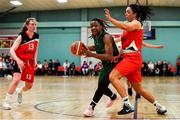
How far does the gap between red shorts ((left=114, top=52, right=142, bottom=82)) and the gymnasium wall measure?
24694 millimetres

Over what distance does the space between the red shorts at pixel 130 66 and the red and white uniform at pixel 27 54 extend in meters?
1.93

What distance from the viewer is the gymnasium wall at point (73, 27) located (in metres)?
30.7

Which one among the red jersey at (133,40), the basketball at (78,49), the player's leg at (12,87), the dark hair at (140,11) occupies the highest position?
the dark hair at (140,11)

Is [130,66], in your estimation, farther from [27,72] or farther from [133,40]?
[27,72]

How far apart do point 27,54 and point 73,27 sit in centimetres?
2507

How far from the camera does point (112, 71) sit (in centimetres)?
611

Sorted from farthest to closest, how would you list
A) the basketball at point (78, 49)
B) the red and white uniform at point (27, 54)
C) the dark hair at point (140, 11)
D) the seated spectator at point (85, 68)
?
the seated spectator at point (85, 68) < the red and white uniform at point (27, 54) < the dark hair at point (140, 11) < the basketball at point (78, 49)

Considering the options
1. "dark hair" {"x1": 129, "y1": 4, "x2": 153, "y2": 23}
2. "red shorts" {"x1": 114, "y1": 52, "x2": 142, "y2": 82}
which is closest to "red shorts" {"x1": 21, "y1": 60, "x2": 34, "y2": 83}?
"red shorts" {"x1": 114, "y1": 52, "x2": 142, "y2": 82}

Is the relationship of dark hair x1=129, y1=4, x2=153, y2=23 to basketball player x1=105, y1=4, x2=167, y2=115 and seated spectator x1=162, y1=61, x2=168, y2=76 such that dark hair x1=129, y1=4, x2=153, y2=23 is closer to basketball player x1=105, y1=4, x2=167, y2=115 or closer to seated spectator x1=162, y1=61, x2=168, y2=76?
basketball player x1=105, y1=4, x2=167, y2=115

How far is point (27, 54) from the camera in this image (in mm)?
7148

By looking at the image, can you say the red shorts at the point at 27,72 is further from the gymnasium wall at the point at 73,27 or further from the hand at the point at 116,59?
the gymnasium wall at the point at 73,27

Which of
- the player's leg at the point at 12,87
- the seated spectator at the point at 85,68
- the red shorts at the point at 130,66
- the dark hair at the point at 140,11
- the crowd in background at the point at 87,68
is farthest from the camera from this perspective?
the seated spectator at the point at 85,68

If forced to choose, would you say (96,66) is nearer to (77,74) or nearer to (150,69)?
(77,74)

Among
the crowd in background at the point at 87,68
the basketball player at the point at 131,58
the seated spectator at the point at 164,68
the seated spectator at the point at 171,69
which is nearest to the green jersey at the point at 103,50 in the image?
the basketball player at the point at 131,58
